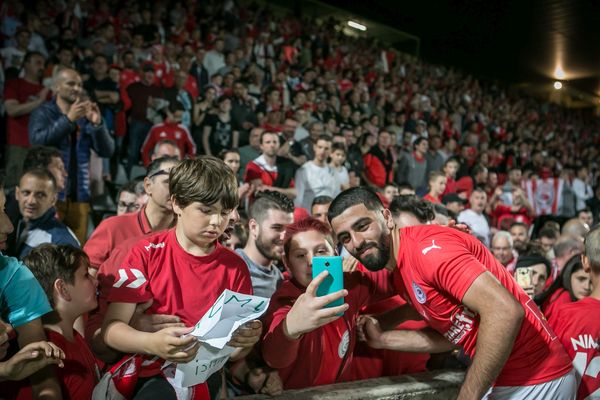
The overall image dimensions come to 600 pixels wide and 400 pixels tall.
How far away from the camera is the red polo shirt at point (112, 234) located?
3268mm

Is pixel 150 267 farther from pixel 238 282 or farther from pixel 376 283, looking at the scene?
pixel 376 283

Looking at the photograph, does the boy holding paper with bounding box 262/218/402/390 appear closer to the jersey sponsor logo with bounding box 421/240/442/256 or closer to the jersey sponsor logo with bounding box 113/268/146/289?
the jersey sponsor logo with bounding box 421/240/442/256

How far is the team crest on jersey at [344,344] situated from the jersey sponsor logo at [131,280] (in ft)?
3.59

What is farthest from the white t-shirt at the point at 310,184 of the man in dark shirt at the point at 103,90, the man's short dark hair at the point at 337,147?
the man in dark shirt at the point at 103,90

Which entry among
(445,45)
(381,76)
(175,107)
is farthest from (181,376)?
(445,45)

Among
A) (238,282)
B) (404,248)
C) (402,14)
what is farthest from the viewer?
(402,14)

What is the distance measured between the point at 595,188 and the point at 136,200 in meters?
14.1

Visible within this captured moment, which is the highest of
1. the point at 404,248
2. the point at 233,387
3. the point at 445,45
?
the point at 445,45

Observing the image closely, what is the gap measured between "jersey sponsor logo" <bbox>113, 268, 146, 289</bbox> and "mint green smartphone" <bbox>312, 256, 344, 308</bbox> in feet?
2.15

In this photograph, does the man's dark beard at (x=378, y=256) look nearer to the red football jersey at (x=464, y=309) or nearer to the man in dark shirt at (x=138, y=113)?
the red football jersey at (x=464, y=309)

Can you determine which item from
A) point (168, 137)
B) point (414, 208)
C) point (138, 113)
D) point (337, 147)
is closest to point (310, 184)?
point (337, 147)

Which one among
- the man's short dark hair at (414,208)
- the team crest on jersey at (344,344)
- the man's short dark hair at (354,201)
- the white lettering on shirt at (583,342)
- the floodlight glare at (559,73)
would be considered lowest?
the team crest on jersey at (344,344)

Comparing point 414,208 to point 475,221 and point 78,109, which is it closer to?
point 78,109

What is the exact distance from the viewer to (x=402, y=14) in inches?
708
